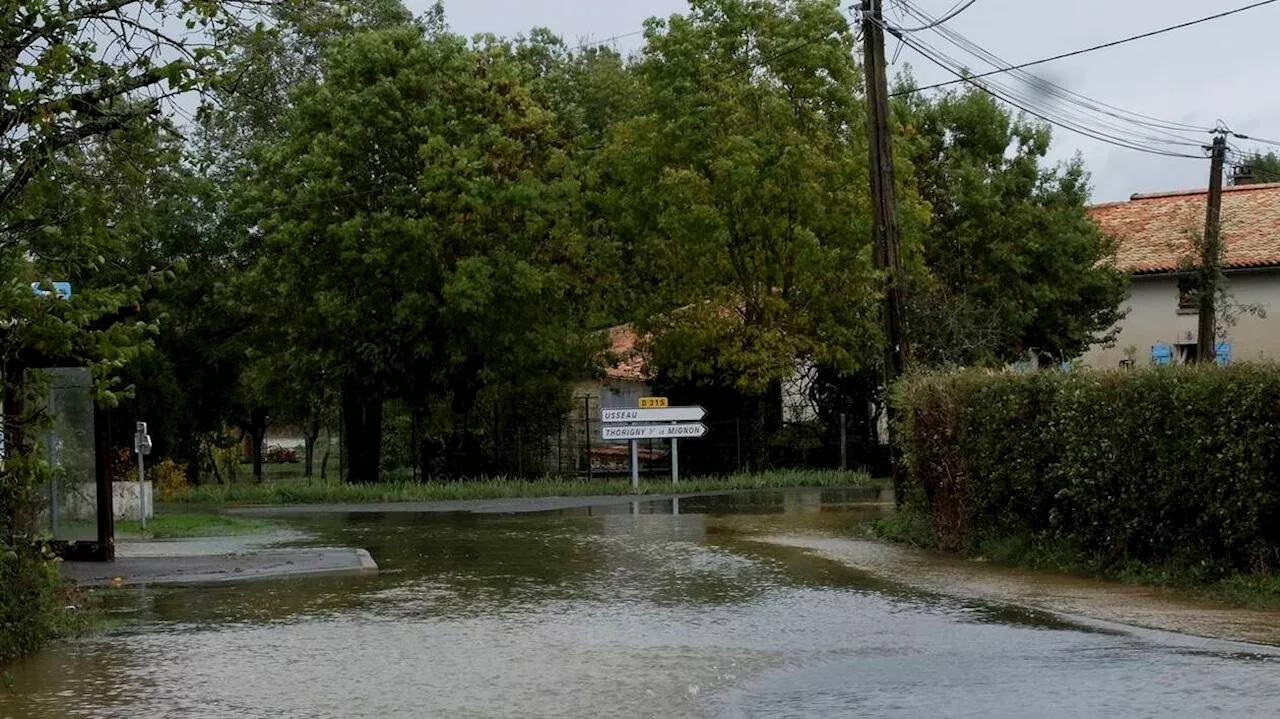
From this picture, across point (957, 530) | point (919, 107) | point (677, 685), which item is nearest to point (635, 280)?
point (919, 107)

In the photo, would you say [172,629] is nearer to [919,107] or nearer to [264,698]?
[264,698]

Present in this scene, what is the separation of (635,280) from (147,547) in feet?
71.1

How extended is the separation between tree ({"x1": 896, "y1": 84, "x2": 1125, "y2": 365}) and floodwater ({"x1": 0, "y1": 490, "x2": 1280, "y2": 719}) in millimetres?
30519

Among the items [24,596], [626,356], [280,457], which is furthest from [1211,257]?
[280,457]

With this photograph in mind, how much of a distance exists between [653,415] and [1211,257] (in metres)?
13.4

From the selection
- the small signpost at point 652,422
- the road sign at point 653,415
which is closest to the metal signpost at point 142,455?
the road sign at point 653,415

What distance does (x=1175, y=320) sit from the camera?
52.8 m

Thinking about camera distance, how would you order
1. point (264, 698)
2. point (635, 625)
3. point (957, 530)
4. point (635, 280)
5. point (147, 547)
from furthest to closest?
point (635, 280) < point (147, 547) < point (957, 530) < point (635, 625) < point (264, 698)

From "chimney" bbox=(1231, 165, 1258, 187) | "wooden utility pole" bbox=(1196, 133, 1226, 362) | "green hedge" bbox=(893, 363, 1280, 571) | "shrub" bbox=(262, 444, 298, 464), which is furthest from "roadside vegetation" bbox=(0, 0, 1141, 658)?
"shrub" bbox=(262, 444, 298, 464)

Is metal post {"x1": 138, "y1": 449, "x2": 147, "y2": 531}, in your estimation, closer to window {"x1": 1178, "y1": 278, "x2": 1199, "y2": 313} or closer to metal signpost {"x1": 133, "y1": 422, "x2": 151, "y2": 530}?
metal signpost {"x1": 133, "y1": 422, "x2": 151, "y2": 530}

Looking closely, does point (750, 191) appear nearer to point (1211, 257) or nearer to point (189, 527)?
point (1211, 257)

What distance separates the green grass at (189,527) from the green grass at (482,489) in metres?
6.17

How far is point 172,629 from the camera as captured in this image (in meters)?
13.4

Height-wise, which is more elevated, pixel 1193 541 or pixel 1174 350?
pixel 1174 350
